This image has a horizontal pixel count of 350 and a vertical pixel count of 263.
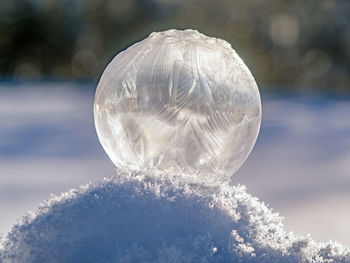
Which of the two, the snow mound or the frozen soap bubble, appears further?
the frozen soap bubble

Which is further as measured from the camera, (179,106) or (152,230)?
(179,106)

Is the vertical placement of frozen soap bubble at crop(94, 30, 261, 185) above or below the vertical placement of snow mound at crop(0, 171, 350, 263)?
above

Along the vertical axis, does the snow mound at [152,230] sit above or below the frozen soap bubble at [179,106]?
below

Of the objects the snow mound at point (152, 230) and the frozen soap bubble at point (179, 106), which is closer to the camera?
the snow mound at point (152, 230)

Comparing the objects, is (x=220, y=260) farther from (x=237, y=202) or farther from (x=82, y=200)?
(x=82, y=200)

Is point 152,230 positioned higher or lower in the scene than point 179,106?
lower
